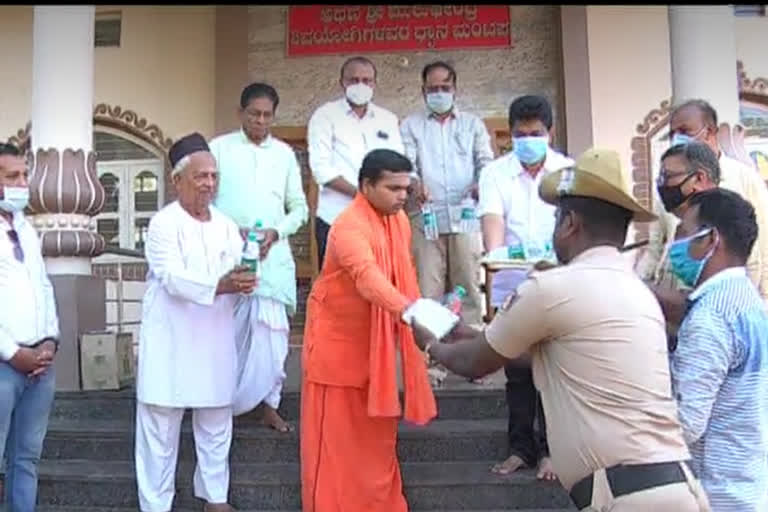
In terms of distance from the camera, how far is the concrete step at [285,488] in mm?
4402

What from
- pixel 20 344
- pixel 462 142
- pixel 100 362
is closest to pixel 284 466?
pixel 20 344

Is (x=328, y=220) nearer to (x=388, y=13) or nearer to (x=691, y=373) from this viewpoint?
(x=691, y=373)

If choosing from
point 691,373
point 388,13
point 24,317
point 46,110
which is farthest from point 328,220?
point 388,13

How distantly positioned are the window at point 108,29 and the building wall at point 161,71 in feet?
0.20

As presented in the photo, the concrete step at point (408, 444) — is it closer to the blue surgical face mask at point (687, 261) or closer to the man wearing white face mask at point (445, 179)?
the man wearing white face mask at point (445, 179)

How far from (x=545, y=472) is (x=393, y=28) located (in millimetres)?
5219

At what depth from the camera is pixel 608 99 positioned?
8070 millimetres

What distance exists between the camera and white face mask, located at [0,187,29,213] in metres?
3.99

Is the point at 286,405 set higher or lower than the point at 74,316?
lower

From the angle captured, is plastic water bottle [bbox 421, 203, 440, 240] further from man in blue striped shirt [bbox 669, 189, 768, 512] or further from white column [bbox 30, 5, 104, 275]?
man in blue striped shirt [bbox 669, 189, 768, 512]

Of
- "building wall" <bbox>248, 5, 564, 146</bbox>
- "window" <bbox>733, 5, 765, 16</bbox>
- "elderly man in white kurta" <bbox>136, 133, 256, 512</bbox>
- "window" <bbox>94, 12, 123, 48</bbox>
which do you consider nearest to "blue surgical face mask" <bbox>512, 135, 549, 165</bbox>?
"elderly man in white kurta" <bbox>136, 133, 256, 512</bbox>

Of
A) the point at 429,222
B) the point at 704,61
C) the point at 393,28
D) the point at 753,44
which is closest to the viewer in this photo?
the point at 429,222

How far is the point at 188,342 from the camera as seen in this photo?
13.8ft

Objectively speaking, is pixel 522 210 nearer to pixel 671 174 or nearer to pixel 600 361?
pixel 671 174
